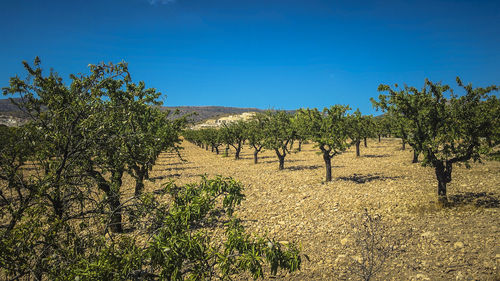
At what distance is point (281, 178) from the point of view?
85.4ft

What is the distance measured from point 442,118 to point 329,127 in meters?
9.17

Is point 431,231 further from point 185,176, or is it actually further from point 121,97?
point 185,176

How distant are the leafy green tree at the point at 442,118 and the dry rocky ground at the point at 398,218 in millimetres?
2507

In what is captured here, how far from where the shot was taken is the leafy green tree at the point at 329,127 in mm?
21453

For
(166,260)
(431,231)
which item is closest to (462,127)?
(431,231)

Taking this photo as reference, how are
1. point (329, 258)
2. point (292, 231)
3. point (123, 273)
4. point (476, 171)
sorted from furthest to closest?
1. point (476, 171)
2. point (292, 231)
3. point (329, 258)
4. point (123, 273)

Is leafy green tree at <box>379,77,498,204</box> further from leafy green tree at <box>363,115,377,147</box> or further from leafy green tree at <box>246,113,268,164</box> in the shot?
leafy green tree at <box>363,115,377,147</box>

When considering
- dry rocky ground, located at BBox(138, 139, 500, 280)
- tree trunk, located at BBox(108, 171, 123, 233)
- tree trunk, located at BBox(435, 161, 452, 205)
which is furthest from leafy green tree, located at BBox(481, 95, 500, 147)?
tree trunk, located at BBox(108, 171, 123, 233)

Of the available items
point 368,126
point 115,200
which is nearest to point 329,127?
point 115,200

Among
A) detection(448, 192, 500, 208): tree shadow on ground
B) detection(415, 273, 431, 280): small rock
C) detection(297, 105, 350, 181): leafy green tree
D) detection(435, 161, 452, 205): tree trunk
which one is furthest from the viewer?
detection(297, 105, 350, 181): leafy green tree

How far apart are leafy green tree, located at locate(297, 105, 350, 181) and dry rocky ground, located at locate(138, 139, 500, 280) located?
347 cm

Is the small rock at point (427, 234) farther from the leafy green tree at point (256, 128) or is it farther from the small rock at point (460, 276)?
the leafy green tree at point (256, 128)

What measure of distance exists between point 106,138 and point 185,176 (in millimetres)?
25163

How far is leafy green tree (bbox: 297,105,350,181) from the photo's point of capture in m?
21.5
